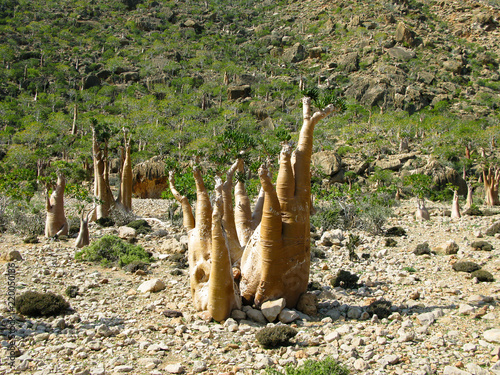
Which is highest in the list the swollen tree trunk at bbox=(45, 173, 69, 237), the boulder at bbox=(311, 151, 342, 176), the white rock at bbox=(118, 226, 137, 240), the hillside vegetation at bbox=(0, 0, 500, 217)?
the hillside vegetation at bbox=(0, 0, 500, 217)

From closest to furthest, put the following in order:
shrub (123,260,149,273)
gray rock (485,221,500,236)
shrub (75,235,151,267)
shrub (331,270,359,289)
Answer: shrub (331,270,359,289)
shrub (123,260,149,273)
shrub (75,235,151,267)
gray rock (485,221,500,236)

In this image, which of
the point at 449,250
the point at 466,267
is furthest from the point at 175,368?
the point at 449,250

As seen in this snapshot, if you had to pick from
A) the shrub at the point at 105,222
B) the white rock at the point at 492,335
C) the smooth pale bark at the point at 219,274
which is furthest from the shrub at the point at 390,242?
the shrub at the point at 105,222

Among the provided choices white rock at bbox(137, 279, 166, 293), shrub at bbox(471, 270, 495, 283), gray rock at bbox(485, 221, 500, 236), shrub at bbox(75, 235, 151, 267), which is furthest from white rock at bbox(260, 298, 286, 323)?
gray rock at bbox(485, 221, 500, 236)

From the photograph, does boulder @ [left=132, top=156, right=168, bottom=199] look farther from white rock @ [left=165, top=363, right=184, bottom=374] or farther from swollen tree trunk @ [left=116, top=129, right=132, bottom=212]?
white rock @ [left=165, top=363, right=184, bottom=374]

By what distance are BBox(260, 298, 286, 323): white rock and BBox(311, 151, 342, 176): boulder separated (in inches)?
1386

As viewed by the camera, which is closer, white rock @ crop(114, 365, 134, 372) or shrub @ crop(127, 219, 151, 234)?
white rock @ crop(114, 365, 134, 372)

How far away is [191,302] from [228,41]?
113941 mm

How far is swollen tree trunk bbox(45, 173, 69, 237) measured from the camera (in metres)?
16.6

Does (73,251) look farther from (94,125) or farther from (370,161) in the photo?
(370,161)

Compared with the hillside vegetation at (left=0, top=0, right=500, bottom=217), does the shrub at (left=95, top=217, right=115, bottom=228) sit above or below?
below

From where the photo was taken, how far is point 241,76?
83625 mm

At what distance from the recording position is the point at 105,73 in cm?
8444

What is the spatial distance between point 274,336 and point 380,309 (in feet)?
9.36
